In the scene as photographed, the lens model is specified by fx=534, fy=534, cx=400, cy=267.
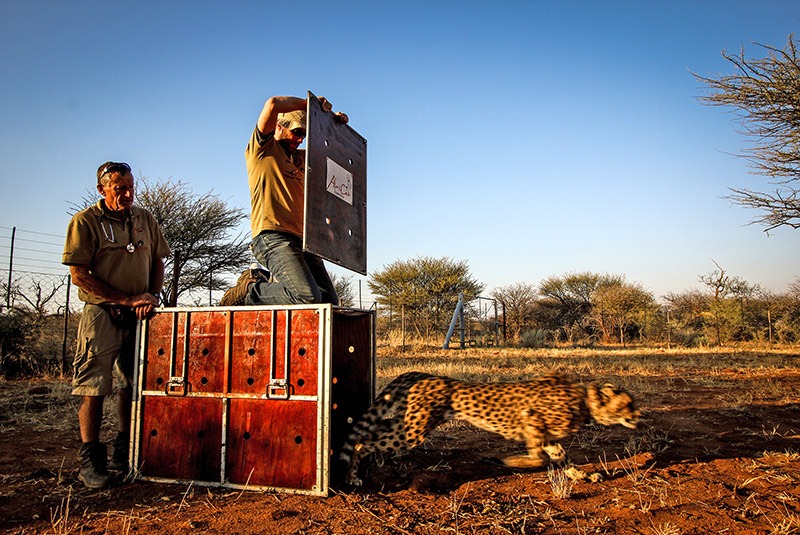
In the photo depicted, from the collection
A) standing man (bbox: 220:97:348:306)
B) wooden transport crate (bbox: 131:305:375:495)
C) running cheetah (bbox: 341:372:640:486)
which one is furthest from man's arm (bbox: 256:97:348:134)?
running cheetah (bbox: 341:372:640:486)

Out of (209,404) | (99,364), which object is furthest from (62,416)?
(209,404)

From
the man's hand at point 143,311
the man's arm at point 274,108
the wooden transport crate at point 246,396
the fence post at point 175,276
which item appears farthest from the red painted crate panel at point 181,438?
the fence post at point 175,276

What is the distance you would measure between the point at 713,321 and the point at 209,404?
2499 cm

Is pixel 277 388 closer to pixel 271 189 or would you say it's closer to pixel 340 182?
pixel 271 189

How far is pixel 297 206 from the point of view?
3.92 m

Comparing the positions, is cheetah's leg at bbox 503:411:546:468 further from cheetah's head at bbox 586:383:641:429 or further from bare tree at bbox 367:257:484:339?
bare tree at bbox 367:257:484:339

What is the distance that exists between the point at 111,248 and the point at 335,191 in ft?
5.32

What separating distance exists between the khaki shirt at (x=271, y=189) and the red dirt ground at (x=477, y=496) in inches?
70.0

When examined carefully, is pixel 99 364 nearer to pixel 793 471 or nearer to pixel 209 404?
pixel 209 404

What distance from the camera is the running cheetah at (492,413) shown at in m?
3.56

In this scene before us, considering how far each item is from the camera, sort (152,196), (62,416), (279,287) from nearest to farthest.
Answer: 1. (279,287)
2. (62,416)
3. (152,196)

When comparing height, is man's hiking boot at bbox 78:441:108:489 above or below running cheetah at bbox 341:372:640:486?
below

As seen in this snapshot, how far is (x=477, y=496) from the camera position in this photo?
3170 millimetres

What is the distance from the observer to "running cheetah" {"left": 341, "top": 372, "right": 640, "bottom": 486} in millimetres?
3564
